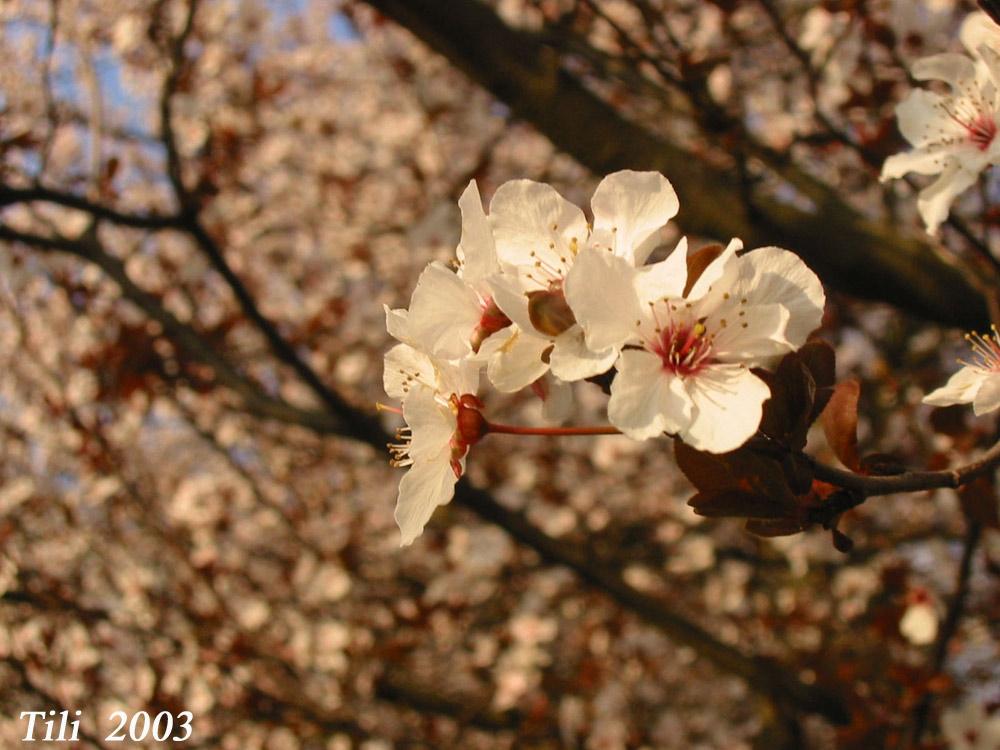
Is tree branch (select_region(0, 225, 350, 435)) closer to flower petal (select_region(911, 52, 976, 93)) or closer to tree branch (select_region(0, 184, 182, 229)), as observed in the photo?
tree branch (select_region(0, 184, 182, 229))

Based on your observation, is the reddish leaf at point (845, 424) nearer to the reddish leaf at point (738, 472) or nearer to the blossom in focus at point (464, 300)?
the reddish leaf at point (738, 472)

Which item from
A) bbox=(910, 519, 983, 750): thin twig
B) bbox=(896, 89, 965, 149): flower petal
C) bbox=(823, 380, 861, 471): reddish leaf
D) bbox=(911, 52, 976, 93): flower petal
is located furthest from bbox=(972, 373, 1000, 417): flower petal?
bbox=(910, 519, 983, 750): thin twig

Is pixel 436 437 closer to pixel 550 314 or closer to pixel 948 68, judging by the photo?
pixel 550 314

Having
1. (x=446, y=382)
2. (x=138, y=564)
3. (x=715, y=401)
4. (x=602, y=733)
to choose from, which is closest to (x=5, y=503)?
(x=138, y=564)

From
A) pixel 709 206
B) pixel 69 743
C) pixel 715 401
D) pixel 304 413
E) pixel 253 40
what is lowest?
pixel 69 743

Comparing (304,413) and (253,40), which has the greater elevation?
(304,413)

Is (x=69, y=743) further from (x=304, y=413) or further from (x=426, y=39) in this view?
(x=426, y=39)
